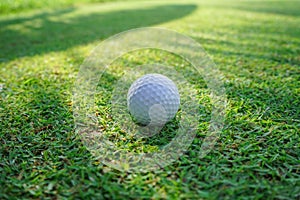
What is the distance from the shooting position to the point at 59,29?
5.94m

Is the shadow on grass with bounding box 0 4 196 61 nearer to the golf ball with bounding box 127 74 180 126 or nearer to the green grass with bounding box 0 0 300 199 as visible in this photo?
the green grass with bounding box 0 0 300 199

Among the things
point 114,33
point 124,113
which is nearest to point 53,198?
point 124,113

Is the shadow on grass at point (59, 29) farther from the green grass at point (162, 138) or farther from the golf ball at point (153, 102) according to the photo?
the golf ball at point (153, 102)

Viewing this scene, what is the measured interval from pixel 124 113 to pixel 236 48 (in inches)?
98.6

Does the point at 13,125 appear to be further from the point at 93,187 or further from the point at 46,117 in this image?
the point at 93,187

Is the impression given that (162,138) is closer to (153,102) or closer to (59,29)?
(153,102)

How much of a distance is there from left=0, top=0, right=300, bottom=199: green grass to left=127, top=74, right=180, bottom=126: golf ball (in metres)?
0.14

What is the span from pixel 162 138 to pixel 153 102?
0.26 metres

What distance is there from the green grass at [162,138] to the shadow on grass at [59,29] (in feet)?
0.27

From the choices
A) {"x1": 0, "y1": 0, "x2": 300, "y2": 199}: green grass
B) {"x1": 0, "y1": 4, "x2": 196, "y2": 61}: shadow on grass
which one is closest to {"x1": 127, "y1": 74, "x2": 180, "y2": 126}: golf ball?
{"x1": 0, "y1": 0, "x2": 300, "y2": 199}: green grass

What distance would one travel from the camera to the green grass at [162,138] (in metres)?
1.49

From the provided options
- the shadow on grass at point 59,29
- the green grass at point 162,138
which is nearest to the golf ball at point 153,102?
the green grass at point 162,138

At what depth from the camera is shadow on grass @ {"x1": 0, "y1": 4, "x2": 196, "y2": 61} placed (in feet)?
14.7

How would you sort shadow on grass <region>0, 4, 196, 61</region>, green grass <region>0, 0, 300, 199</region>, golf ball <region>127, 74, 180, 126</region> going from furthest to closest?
shadow on grass <region>0, 4, 196, 61</region> → golf ball <region>127, 74, 180, 126</region> → green grass <region>0, 0, 300, 199</region>
